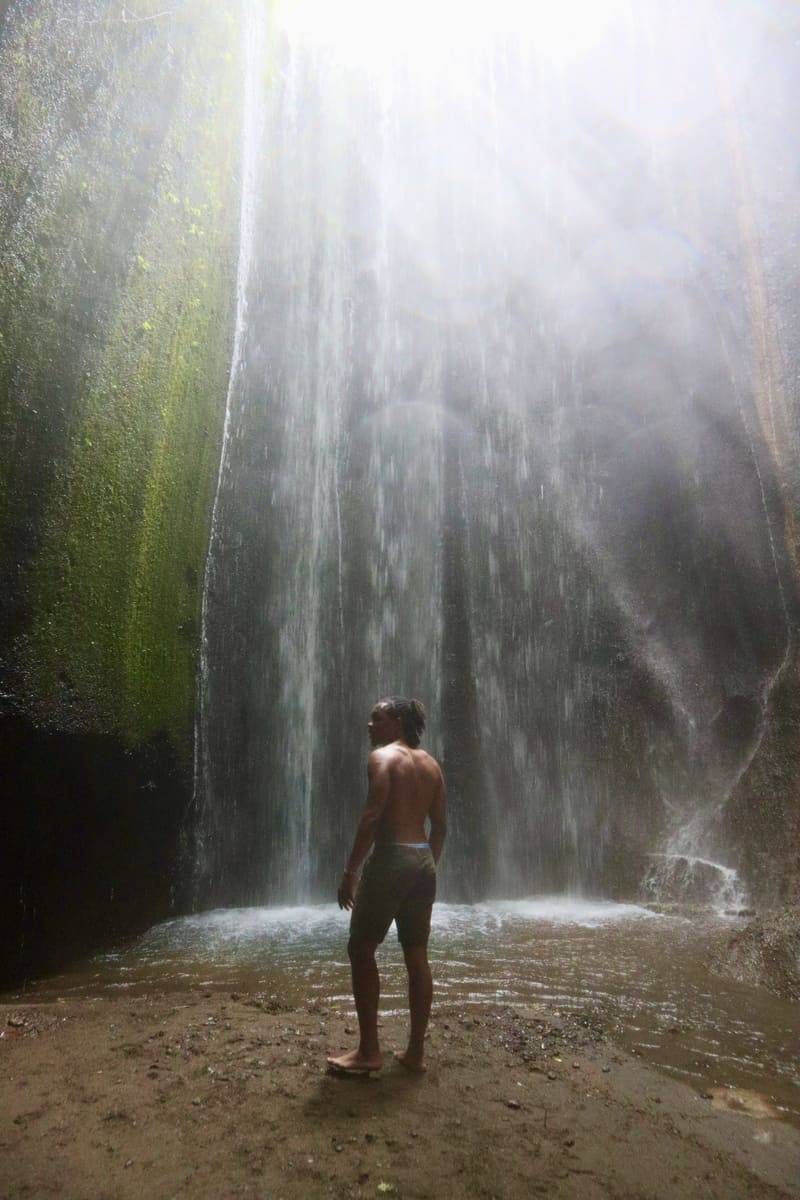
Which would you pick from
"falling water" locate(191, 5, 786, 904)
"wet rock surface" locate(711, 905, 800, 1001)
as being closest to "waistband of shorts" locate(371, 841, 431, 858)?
"wet rock surface" locate(711, 905, 800, 1001)

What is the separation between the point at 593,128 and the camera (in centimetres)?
1069

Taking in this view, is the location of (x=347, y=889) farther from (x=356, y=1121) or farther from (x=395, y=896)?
(x=356, y=1121)

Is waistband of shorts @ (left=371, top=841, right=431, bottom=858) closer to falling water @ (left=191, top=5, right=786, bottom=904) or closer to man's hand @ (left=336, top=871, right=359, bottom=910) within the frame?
man's hand @ (left=336, top=871, right=359, bottom=910)

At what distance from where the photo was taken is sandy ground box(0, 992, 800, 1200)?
7.54 ft

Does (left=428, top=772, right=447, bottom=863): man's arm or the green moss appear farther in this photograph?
the green moss

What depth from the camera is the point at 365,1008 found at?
3008 mm

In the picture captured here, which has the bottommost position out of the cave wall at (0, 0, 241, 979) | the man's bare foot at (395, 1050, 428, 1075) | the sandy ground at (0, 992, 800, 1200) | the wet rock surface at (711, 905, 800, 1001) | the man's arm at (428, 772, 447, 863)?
the sandy ground at (0, 992, 800, 1200)

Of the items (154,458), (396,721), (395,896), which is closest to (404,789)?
(396,721)

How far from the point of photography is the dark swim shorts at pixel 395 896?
3023 mm

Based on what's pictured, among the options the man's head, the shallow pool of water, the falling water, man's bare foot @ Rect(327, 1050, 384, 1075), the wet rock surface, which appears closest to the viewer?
man's bare foot @ Rect(327, 1050, 384, 1075)

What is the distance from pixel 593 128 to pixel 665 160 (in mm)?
1299

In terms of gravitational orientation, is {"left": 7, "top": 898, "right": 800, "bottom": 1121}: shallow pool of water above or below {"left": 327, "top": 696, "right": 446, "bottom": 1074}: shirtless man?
below

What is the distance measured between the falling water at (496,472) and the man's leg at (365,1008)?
5105 mm

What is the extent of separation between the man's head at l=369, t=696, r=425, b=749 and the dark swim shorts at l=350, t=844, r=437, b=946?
18.5 inches
